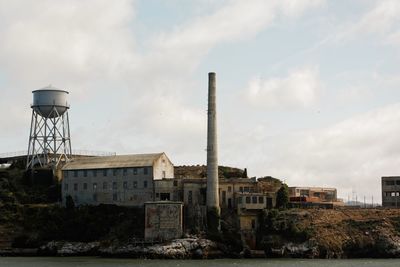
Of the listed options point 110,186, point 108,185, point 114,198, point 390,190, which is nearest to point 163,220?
point 114,198

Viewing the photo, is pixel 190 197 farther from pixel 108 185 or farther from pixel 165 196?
pixel 108 185

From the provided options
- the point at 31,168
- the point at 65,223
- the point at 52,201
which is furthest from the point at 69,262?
the point at 31,168

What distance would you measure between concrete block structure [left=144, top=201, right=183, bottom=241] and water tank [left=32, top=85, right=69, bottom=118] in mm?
26316

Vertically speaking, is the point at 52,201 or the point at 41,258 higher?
the point at 52,201

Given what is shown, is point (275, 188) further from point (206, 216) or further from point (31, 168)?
point (31, 168)

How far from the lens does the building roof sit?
93.5 m

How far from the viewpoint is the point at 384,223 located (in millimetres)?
85875

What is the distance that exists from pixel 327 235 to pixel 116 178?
91.0ft

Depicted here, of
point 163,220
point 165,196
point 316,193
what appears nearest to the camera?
point 163,220

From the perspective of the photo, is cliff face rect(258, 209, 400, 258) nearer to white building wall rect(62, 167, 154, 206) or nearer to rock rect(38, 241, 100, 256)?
white building wall rect(62, 167, 154, 206)

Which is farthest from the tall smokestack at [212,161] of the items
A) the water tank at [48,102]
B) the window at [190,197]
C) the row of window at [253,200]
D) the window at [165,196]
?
the water tank at [48,102]

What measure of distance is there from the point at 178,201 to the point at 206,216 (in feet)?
15.4

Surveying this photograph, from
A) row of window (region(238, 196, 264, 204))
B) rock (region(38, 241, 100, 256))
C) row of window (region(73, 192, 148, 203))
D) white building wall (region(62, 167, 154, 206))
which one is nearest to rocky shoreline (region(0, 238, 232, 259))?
rock (region(38, 241, 100, 256))

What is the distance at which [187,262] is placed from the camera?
2943 inches
